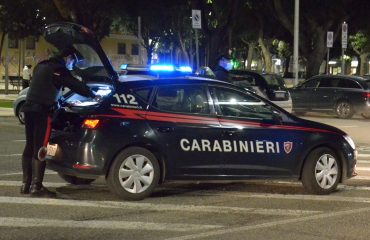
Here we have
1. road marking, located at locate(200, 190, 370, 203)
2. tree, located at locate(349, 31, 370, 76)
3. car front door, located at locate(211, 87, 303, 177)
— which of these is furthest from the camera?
tree, located at locate(349, 31, 370, 76)

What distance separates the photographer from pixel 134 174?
731 cm

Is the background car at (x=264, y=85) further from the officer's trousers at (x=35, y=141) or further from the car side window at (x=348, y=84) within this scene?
the officer's trousers at (x=35, y=141)

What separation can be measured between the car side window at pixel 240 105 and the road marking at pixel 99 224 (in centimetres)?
197

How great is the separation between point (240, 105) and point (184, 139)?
0.95m

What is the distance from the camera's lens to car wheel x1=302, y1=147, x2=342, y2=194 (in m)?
Result: 8.00

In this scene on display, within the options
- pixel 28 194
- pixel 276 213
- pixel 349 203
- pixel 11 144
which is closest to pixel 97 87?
pixel 28 194

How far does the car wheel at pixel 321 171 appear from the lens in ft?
26.2

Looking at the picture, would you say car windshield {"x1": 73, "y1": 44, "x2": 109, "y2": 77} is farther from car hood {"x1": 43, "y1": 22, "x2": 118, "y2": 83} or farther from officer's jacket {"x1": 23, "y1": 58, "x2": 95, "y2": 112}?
officer's jacket {"x1": 23, "y1": 58, "x2": 95, "y2": 112}

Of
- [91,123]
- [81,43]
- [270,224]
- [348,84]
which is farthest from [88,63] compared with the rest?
[348,84]

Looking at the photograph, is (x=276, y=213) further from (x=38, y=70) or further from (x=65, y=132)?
(x=38, y=70)

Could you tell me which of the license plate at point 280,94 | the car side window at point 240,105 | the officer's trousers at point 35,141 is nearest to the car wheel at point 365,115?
the license plate at point 280,94

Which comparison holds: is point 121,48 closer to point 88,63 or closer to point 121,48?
point 121,48

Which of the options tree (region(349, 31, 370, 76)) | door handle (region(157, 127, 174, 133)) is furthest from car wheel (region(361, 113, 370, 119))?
tree (region(349, 31, 370, 76))

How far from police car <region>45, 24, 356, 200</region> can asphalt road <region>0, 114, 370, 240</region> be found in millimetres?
328
